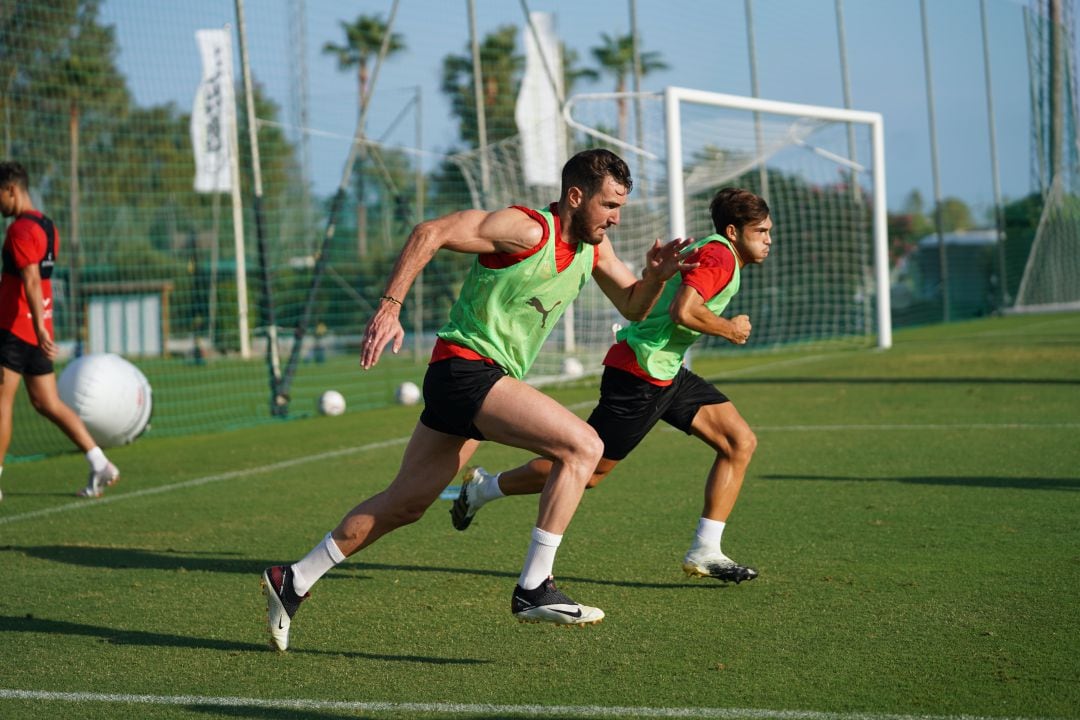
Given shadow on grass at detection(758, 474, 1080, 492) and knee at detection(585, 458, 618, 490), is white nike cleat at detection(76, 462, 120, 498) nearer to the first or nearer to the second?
knee at detection(585, 458, 618, 490)

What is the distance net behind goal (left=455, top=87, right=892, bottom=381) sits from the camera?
17.6 metres

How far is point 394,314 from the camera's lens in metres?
4.46

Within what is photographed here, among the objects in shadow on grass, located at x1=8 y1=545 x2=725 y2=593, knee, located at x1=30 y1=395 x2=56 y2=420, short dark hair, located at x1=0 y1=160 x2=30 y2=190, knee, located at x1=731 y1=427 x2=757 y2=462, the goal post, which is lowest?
shadow on grass, located at x1=8 y1=545 x2=725 y2=593

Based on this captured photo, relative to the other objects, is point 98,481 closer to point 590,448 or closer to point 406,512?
point 406,512

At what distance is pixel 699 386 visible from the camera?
6.14 m

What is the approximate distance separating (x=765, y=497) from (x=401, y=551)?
8.45 ft

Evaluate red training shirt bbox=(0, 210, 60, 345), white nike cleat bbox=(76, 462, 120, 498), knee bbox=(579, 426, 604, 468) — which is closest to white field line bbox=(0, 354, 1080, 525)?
white nike cleat bbox=(76, 462, 120, 498)

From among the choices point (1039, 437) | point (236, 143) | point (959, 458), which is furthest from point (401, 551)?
point (236, 143)

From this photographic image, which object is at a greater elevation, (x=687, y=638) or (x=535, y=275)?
(x=535, y=275)

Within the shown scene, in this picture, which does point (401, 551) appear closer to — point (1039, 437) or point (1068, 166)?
point (1039, 437)

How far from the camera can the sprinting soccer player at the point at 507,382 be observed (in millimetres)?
4637

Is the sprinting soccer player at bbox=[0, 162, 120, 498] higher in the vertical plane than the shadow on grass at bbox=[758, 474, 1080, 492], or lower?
higher

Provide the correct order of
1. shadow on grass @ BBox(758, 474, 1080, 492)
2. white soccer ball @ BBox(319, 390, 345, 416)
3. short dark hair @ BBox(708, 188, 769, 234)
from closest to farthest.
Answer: short dark hair @ BBox(708, 188, 769, 234) → shadow on grass @ BBox(758, 474, 1080, 492) → white soccer ball @ BBox(319, 390, 345, 416)

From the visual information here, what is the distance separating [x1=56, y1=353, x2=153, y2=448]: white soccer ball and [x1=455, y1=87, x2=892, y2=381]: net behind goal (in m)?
6.38
